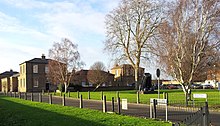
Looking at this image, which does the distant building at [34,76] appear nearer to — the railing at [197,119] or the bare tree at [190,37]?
the bare tree at [190,37]

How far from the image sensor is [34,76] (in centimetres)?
8050

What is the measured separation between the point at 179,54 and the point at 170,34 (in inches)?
65.8

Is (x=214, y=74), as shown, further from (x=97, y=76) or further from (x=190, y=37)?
(x=97, y=76)

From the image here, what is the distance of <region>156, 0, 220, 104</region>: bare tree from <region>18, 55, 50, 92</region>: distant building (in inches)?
2345

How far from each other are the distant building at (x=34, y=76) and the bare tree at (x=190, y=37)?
2345 inches

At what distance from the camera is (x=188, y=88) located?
24766mm

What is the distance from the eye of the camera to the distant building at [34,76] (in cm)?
7925

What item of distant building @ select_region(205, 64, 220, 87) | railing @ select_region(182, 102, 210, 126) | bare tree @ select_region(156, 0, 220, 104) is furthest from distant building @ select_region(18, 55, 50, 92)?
railing @ select_region(182, 102, 210, 126)

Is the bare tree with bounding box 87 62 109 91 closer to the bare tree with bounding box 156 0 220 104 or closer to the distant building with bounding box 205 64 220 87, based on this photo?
the distant building with bounding box 205 64 220 87

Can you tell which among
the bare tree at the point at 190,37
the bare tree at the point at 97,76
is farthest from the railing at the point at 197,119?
the bare tree at the point at 97,76

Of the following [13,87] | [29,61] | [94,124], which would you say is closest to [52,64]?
[29,61]

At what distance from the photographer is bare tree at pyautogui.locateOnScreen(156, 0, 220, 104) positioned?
21.2m

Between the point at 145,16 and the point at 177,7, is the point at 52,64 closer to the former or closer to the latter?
the point at 145,16

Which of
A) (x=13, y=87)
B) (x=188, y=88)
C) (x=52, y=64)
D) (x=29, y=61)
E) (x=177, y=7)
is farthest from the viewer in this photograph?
(x=13, y=87)
